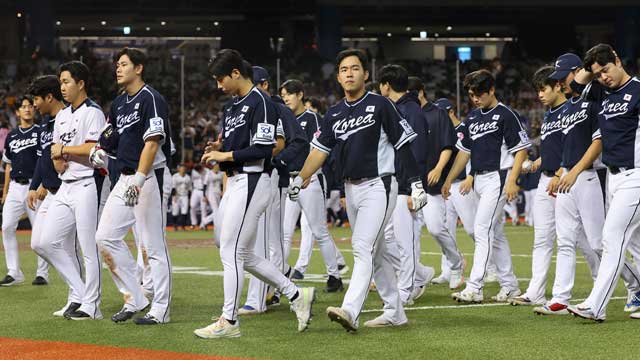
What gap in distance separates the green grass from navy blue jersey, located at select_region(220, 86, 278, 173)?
1442 millimetres

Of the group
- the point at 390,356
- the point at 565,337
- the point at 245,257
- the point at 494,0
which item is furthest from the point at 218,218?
the point at 494,0

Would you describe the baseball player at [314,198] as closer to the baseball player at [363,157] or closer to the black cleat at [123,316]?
the black cleat at [123,316]

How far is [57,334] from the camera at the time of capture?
966 cm

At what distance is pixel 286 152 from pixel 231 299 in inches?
72.2

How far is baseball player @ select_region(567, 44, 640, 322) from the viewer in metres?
9.54

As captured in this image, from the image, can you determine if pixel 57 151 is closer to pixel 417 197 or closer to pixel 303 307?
pixel 303 307

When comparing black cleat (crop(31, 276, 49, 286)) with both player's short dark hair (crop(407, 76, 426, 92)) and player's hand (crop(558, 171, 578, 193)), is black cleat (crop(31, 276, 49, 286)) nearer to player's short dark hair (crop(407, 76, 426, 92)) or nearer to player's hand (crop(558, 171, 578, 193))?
player's short dark hair (crop(407, 76, 426, 92))

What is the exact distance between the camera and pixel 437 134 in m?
13.2

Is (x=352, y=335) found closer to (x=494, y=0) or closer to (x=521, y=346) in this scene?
(x=521, y=346)

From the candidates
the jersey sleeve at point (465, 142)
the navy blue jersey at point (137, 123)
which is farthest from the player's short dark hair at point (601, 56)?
the navy blue jersey at point (137, 123)

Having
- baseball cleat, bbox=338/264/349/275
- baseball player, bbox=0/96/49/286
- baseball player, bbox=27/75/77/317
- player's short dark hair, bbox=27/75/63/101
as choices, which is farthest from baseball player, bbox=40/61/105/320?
baseball cleat, bbox=338/264/349/275

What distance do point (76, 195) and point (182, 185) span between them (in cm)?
2026

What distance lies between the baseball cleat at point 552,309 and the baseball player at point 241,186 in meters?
2.28

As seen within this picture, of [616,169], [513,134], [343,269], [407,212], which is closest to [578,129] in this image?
[616,169]
